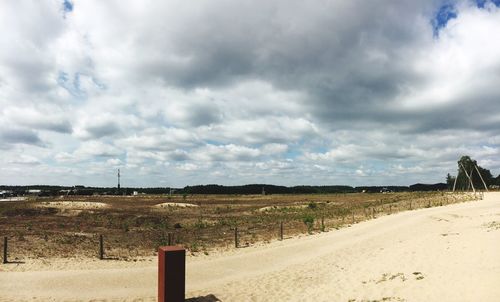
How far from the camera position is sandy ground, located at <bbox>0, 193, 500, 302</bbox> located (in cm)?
1410

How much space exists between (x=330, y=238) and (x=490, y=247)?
11.9m

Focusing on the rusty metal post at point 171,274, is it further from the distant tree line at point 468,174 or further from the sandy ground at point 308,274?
the distant tree line at point 468,174

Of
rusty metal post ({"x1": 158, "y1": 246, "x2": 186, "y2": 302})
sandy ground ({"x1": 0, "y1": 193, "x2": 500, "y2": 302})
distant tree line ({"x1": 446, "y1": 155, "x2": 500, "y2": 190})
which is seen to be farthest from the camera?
distant tree line ({"x1": 446, "y1": 155, "x2": 500, "y2": 190})

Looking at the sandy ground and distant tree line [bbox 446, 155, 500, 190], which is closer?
the sandy ground

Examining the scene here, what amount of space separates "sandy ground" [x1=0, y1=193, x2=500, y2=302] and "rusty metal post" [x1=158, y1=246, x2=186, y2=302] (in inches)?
74.1

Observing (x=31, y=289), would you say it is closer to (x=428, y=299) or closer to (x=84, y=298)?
(x=84, y=298)

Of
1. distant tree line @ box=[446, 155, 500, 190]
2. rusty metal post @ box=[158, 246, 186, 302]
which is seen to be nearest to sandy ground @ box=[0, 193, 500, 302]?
rusty metal post @ box=[158, 246, 186, 302]

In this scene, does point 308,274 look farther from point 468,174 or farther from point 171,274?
point 468,174

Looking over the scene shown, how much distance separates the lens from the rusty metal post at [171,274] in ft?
42.1

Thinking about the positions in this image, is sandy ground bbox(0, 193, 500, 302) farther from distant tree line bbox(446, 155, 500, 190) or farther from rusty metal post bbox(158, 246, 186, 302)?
distant tree line bbox(446, 155, 500, 190)

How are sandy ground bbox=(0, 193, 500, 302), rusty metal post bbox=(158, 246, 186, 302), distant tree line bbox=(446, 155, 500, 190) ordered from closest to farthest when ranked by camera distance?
rusty metal post bbox=(158, 246, 186, 302) < sandy ground bbox=(0, 193, 500, 302) < distant tree line bbox=(446, 155, 500, 190)

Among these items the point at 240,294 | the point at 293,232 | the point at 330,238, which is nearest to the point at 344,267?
the point at 240,294

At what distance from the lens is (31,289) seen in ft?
50.0

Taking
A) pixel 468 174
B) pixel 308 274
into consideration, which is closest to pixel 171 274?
pixel 308 274
